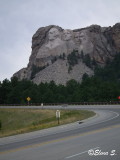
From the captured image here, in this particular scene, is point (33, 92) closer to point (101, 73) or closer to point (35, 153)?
point (101, 73)

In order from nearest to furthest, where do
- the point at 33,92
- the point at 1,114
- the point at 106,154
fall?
the point at 106,154
the point at 1,114
the point at 33,92

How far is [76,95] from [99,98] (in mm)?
8894

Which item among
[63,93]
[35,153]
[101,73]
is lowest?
[35,153]

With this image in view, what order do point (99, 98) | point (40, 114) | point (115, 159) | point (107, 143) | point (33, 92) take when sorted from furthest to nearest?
point (33, 92) < point (99, 98) < point (40, 114) < point (107, 143) < point (115, 159)

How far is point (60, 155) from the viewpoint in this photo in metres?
10.4

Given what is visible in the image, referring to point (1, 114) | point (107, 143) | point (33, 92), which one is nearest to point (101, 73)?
point (33, 92)

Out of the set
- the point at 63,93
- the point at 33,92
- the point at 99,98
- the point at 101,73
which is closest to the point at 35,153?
the point at 99,98

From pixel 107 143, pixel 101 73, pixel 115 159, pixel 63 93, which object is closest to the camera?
pixel 115 159

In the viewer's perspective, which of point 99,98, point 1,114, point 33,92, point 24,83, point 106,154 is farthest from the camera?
point 24,83

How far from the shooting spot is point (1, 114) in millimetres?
70625

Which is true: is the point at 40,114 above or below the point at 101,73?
below

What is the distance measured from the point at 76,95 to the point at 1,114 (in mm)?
36129

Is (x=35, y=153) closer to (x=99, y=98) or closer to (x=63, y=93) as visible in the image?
(x=99, y=98)

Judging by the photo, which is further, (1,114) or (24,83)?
(24,83)
